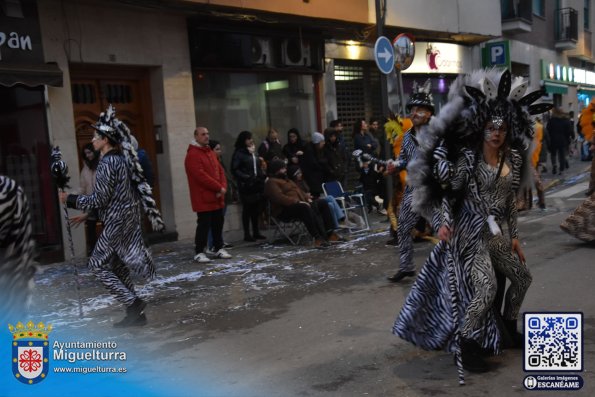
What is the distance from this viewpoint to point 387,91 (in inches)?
462

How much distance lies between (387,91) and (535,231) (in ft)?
12.8

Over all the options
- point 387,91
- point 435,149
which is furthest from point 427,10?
point 435,149

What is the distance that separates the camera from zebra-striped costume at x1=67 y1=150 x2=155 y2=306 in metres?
5.56

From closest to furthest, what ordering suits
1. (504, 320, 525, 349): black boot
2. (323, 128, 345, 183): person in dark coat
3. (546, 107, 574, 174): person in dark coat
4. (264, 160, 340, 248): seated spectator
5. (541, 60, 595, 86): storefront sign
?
(504, 320, 525, 349): black boot
(264, 160, 340, 248): seated spectator
(323, 128, 345, 183): person in dark coat
(546, 107, 574, 174): person in dark coat
(541, 60, 595, 86): storefront sign

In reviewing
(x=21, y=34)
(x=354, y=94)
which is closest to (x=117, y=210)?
(x=21, y=34)

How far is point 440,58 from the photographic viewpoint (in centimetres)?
1878

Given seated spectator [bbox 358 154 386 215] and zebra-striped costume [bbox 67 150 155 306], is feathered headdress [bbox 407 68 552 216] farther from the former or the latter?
seated spectator [bbox 358 154 386 215]

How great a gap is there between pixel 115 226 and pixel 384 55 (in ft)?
22.7

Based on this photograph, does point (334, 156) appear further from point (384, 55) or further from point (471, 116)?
point (471, 116)

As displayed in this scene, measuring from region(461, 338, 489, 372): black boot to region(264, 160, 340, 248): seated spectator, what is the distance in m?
Answer: 5.49

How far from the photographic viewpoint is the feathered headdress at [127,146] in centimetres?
561

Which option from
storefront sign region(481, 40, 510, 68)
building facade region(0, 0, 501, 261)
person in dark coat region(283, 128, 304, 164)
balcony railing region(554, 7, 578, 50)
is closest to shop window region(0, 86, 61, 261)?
building facade region(0, 0, 501, 261)

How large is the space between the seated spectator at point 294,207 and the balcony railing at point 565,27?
2223 centimetres

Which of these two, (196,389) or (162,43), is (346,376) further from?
(162,43)
